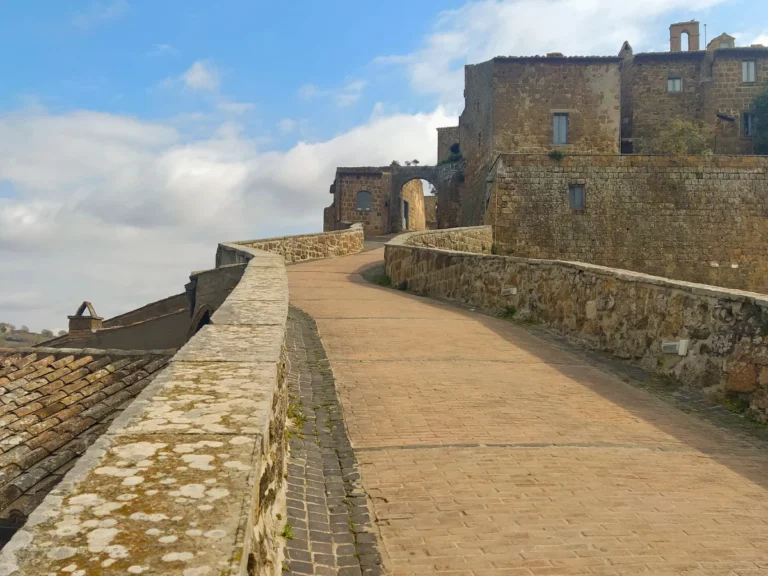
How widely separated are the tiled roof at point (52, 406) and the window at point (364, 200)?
31920 millimetres

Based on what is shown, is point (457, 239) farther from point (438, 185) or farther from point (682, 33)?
point (682, 33)

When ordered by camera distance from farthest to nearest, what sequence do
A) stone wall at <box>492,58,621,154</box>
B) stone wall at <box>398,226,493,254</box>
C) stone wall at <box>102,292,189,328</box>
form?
stone wall at <box>492,58,621,154</box> → stone wall at <box>102,292,189,328</box> → stone wall at <box>398,226,493,254</box>

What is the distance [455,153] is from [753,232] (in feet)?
56.8

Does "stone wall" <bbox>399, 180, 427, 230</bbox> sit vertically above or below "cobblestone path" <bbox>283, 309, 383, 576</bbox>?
above

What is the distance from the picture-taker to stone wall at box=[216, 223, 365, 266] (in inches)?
701

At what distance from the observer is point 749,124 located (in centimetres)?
3425

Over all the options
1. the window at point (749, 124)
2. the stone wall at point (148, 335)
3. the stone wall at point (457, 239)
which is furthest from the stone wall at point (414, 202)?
the stone wall at point (148, 335)

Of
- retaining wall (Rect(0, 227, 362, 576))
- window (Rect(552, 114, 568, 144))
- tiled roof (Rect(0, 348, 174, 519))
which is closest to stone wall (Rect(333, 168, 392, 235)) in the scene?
window (Rect(552, 114, 568, 144))

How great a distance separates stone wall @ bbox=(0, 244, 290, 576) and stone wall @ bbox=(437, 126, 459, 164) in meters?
43.1

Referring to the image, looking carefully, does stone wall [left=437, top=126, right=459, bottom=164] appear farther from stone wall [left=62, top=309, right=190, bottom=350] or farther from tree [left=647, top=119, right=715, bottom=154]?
stone wall [left=62, top=309, right=190, bottom=350]

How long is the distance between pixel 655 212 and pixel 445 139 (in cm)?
2299

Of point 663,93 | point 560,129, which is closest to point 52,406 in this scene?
point 560,129

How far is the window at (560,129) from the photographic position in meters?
31.5

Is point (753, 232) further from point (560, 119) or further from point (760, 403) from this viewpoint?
point (760, 403)
